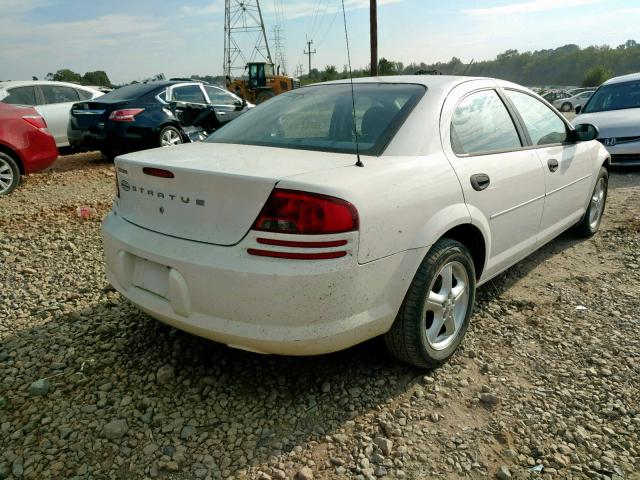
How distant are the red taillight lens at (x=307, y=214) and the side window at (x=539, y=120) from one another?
6.78 feet

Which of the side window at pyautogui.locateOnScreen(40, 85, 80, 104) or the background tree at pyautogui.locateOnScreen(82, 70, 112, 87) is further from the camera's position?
the background tree at pyautogui.locateOnScreen(82, 70, 112, 87)

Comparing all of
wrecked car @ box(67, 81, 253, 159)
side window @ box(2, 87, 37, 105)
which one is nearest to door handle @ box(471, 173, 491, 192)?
wrecked car @ box(67, 81, 253, 159)

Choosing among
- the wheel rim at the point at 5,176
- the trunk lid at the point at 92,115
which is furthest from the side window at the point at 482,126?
the trunk lid at the point at 92,115

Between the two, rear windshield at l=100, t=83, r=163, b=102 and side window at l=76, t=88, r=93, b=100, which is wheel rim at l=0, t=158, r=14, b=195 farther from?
side window at l=76, t=88, r=93, b=100

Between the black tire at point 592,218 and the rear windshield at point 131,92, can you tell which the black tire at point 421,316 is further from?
the rear windshield at point 131,92

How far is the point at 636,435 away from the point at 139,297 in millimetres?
2332

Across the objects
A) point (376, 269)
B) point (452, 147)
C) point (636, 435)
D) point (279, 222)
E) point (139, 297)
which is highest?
point (452, 147)

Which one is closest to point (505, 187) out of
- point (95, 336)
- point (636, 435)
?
point (636, 435)

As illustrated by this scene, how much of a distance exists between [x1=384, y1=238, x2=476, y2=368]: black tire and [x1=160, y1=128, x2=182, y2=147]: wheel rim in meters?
7.17

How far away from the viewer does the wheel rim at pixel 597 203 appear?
15.4 ft

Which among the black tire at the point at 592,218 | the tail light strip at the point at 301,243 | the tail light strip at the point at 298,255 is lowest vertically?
the black tire at the point at 592,218

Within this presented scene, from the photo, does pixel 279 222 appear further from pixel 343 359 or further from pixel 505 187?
pixel 505 187

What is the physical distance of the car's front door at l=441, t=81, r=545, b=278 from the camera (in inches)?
106

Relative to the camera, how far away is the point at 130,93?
8.93 m
